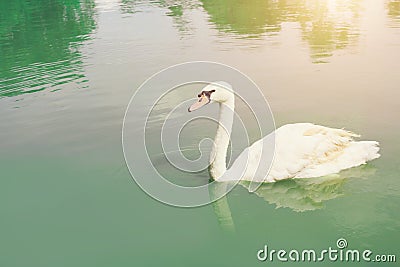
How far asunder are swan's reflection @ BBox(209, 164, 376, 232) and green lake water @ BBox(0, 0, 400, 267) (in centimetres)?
2

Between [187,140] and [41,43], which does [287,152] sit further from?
[41,43]

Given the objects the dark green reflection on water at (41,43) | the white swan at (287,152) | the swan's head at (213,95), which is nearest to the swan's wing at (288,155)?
the white swan at (287,152)

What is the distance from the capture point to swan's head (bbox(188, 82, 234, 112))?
740 centimetres

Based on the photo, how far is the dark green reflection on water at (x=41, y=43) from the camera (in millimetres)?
14656

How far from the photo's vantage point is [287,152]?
7246 mm

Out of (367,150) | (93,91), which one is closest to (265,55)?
(93,91)

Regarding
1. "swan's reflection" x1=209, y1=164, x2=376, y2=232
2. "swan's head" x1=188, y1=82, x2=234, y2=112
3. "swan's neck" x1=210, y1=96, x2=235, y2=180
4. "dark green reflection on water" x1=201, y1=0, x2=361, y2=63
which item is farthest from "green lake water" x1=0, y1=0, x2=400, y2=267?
"swan's head" x1=188, y1=82, x2=234, y2=112

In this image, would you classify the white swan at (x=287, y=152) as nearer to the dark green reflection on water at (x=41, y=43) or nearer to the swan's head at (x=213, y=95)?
the swan's head at (x=213, y=95)

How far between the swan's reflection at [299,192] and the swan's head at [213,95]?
1242 millimetres

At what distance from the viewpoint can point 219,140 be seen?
7.54 metres
